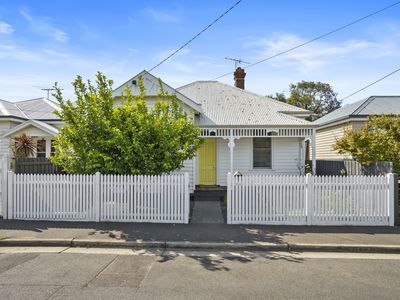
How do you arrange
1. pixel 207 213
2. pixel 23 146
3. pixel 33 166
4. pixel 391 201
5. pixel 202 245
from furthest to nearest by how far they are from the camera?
pixel 23 146, pixel 33 166, pixel 207 213, pixel 391 201, pixel 202 245

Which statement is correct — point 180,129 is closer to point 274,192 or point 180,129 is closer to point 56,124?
point 274,192

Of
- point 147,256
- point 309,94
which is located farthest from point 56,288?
point 309,94

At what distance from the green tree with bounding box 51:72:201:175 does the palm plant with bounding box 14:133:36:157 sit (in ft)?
23.2

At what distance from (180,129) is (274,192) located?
10.6 feet

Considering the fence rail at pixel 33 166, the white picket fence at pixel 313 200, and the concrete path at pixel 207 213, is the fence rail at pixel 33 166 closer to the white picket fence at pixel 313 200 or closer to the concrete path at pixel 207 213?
the concrete path at pixel 207 213

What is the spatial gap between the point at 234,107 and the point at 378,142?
7373mm

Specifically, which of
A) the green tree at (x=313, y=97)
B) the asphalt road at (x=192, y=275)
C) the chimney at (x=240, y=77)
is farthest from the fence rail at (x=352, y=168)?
the green tree at (x=313, y=97)

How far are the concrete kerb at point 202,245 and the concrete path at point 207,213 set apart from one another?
212cm

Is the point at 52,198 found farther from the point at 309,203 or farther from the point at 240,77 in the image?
the point at 240,77

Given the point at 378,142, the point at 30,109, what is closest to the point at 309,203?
the point at 378,142

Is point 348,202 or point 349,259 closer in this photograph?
point 349,259

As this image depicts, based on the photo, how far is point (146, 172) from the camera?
9.34m

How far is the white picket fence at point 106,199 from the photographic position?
8977 mm

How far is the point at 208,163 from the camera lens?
15453 millimetres
